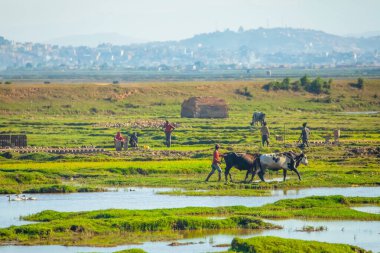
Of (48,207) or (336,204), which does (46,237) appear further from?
(336,204)

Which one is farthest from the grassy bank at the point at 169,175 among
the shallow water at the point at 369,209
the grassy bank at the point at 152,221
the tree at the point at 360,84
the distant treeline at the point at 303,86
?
the tree at the point at 360,84

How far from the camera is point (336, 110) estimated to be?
3337 inches

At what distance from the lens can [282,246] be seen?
78.6 feet

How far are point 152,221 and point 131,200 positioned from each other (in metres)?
5.65

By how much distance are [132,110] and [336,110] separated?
1683 centimetres

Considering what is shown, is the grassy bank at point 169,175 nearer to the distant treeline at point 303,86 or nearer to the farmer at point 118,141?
the farmer at point 118,141

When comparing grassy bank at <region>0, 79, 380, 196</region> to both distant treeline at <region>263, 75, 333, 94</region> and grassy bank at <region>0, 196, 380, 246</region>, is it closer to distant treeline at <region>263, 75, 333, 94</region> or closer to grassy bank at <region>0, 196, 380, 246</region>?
distant treeline at <region>263, 75, 333, 94</region>

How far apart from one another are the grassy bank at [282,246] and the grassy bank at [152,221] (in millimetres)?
3090

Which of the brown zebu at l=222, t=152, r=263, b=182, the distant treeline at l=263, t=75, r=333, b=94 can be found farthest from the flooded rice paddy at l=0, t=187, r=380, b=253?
the distant treeline at l=263, t=75, r=333, b=94

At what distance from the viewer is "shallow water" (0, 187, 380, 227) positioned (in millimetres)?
31484

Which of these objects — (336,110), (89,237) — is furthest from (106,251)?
(336,110)

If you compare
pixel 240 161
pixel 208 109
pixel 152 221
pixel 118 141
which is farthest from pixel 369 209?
pixel 208 109

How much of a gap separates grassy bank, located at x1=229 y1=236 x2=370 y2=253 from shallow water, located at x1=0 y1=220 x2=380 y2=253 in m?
0.77

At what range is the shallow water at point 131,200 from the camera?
103 ft
